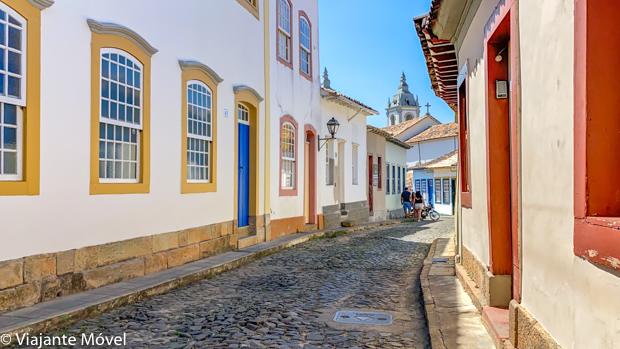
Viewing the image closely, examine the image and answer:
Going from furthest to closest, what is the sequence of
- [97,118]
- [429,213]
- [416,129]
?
[416,129], [429,213], [97,118]

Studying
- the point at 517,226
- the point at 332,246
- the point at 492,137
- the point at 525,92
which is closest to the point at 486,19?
the point at 492,137

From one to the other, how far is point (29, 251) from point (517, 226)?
467 centimetres

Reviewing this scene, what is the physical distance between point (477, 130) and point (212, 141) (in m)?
4.97

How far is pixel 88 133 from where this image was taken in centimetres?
611

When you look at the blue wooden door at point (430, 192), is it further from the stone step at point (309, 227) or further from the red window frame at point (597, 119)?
the red window frame at point (597, 119)

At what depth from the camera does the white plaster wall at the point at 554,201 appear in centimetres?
240

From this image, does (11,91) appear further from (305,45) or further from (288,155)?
(305,45)

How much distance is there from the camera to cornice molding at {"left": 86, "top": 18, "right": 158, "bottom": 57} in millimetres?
6211

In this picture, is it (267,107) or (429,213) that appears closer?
(267,107)

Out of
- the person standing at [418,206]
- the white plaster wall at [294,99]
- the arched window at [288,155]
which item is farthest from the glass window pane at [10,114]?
the person standing at [418,206]

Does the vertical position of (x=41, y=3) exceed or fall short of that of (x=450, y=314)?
it exceeds it

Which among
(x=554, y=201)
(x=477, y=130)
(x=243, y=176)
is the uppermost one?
(x=477, y=130)

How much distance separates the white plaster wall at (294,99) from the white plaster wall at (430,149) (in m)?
25.8

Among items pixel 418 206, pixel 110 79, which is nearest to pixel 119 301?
pixel 110 79
